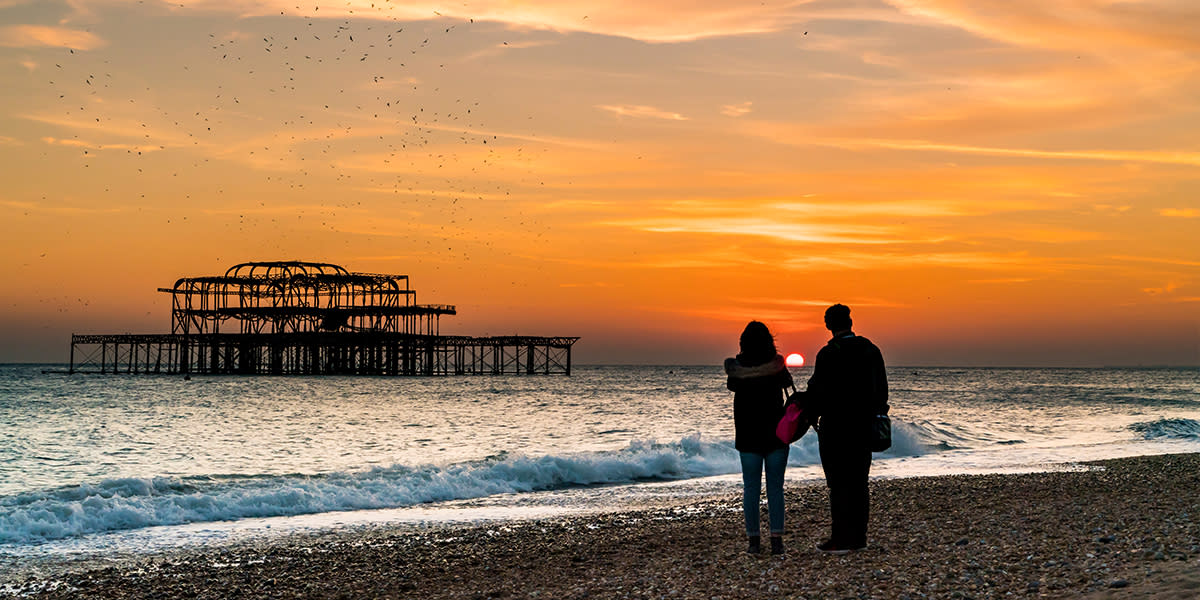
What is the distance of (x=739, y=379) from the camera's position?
7.38 m

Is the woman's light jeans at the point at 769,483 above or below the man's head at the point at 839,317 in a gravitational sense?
below

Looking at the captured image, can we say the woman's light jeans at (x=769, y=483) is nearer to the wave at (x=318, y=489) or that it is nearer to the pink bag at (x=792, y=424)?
the pink bag at (x=792, y=424)

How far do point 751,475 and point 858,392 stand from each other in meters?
1.02

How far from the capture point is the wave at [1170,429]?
91.2ft

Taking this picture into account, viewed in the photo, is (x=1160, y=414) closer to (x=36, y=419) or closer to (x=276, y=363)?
(x=36, y=419)

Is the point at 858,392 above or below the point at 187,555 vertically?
above

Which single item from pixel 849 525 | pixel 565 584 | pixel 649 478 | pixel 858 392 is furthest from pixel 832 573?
pixel 649 478

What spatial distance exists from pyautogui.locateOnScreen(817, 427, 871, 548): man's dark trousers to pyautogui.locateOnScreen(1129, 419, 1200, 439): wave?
2395 cm

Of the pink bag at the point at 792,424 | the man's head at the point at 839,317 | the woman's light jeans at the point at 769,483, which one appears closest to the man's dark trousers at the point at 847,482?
the pink bag at the point at 792,424

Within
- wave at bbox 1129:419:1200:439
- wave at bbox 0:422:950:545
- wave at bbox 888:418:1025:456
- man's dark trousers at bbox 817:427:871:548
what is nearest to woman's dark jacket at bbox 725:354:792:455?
man's dark trousers at bbox 817:427:871:548

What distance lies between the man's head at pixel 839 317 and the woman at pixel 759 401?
1.49 ft

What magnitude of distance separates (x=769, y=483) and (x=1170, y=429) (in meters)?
27.2

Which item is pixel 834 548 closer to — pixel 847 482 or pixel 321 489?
pixel 847 482

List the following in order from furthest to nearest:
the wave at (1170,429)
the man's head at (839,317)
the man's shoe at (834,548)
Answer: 1. the wave at (1170,429)
2. the man's shoe at (834,548)
3. the man's head at (839,317)
